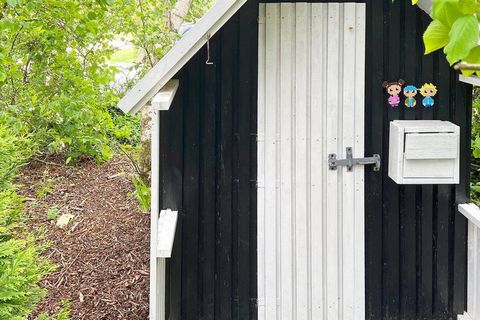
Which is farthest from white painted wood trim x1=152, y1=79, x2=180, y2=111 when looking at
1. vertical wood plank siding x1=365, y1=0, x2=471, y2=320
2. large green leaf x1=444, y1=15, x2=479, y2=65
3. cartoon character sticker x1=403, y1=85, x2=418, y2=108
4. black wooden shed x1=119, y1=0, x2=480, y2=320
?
large green leaf x1=444, y1=15, x2=479, y2=65

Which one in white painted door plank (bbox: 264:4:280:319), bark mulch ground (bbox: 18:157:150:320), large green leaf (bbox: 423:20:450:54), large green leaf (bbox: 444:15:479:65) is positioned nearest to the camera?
large green leaf (bbox: 444:15:479:65)

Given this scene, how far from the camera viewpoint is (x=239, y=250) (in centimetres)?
386

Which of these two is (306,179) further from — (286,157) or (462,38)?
(462,38)

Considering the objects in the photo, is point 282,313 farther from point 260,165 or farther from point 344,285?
point 260,165

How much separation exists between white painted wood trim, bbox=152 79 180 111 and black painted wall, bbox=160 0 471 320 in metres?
0.17

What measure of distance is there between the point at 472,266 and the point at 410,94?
1.29 m

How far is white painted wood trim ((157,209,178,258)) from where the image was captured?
9.84 feet

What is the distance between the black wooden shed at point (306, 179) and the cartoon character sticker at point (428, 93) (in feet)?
0.17

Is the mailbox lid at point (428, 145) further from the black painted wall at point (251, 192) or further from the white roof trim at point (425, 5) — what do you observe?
the white roof trim at point (425, 5)

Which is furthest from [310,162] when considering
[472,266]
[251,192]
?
[472,266]

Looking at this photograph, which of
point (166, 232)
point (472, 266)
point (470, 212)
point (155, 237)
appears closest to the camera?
point (155, 237)

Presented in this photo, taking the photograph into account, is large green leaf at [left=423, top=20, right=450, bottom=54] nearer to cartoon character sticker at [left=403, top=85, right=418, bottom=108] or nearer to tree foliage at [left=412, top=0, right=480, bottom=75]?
tree foliage at [left=412, top=0, right=480, bottom=75]

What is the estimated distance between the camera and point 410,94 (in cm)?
376

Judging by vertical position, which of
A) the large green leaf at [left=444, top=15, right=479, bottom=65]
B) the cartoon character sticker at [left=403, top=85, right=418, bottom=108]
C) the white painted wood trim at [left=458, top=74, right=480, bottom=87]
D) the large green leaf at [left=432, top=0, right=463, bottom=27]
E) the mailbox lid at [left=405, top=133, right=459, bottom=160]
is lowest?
the mailbox lid at [left=405, top=133, right=459, bottom=160]
